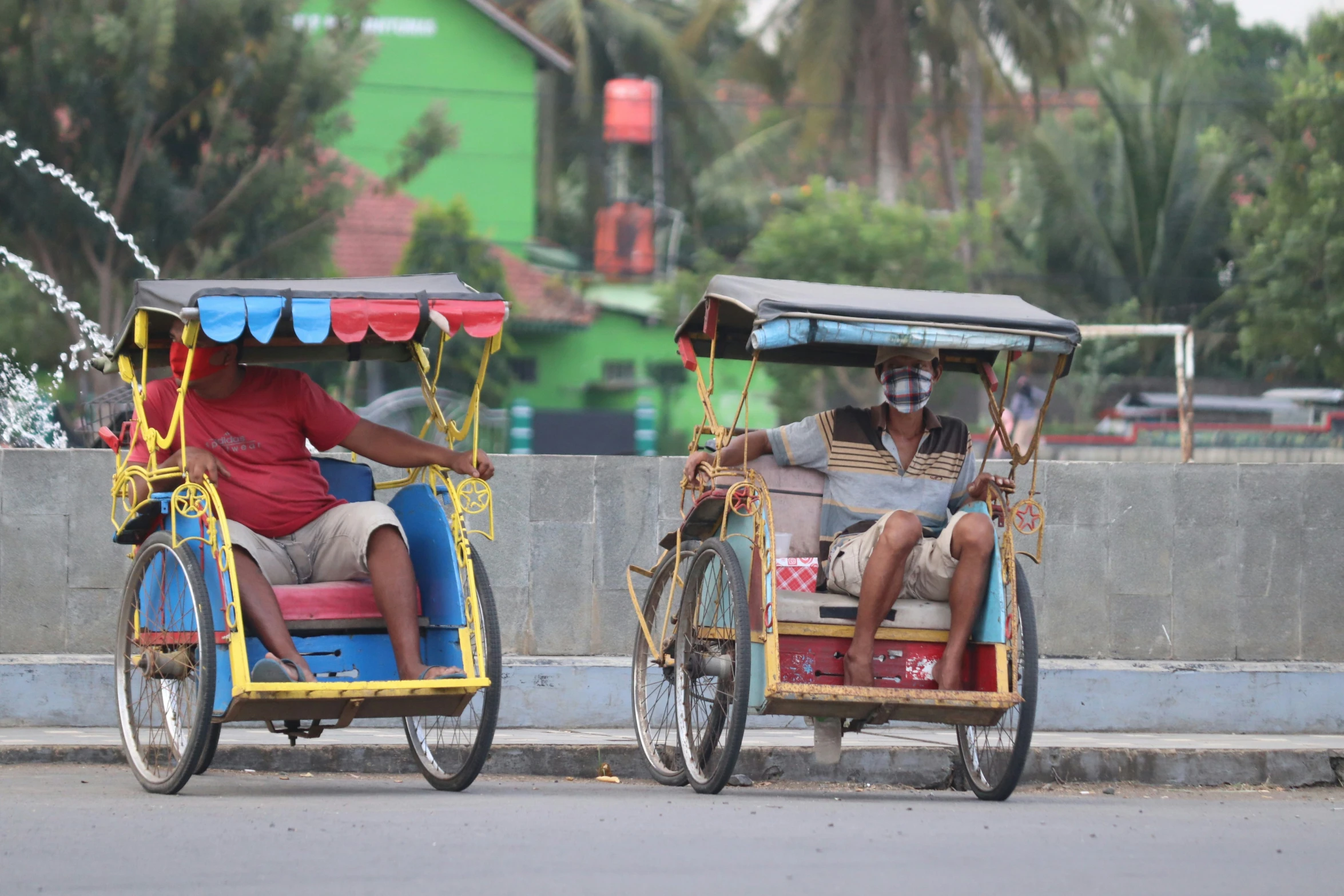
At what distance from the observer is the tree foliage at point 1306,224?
27969mm

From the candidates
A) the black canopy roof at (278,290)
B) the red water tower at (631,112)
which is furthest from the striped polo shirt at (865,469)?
the red water tower at (631,112)

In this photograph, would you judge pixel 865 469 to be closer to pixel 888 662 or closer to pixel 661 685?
pixel 888 662

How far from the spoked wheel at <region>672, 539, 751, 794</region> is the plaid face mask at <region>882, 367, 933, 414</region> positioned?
0.98 meters

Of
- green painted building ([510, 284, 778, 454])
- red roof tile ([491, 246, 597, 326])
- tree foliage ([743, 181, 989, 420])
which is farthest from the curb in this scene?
red roof tile ([491, 246, 597, 326])

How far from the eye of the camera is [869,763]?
7.91 meters

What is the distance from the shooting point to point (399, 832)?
550 cm

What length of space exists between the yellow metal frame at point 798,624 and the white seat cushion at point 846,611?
0.08ft

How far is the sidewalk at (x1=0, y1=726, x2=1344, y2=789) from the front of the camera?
7.67 meters

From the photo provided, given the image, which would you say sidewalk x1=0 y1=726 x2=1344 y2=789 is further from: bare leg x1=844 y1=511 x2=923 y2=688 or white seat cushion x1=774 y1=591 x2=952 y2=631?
bare leg x1=844 y1=511 x2=923 y2=688

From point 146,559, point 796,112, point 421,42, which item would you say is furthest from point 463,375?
point 146,559

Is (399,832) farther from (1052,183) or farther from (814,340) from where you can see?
(1052,183)

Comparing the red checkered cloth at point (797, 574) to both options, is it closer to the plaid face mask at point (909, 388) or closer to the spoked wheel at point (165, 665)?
the plaid face mask at point (909, 388)

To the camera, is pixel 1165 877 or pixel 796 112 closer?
pixel 1165 877

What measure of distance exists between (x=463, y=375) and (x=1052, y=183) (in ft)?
43.8
